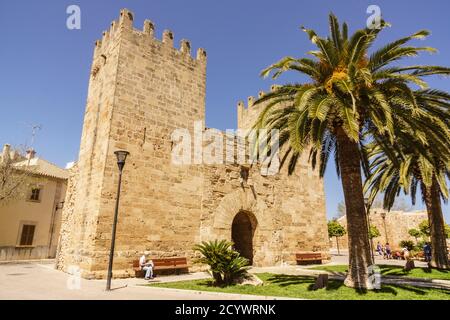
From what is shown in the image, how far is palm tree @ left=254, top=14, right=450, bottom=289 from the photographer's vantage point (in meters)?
7.47

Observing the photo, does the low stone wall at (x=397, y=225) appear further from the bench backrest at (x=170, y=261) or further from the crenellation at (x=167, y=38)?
the crenellation at (x=167, y=38)

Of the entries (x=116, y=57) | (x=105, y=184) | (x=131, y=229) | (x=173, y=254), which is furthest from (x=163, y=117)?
(x=173, y=254)

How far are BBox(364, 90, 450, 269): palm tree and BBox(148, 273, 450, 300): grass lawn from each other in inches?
115

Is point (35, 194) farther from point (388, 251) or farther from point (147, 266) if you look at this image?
point (388, 251)

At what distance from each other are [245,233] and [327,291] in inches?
278

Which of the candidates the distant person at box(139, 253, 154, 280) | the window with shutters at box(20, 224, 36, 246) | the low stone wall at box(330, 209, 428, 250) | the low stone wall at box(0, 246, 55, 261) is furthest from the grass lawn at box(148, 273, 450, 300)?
the low stone wall at box(330, 209, 428, 250)

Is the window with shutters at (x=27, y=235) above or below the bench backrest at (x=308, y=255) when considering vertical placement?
above

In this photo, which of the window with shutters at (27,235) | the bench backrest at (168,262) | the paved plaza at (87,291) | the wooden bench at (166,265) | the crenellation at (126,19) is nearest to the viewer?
the paved plaza at (87,291)

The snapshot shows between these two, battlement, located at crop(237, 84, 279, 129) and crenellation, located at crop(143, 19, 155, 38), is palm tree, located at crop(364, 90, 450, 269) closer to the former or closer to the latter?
battlement, located at crop(237, 84, 279, 129)

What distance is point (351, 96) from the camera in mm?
7301

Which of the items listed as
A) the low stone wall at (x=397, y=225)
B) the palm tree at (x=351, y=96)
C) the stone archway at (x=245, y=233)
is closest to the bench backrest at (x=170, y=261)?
the stone archway at (x=245, y=233)

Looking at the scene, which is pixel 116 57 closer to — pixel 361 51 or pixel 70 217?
pixel 70 217

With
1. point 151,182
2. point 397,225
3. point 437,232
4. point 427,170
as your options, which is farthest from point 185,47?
point 397,225

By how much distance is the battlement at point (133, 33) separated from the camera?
11.9 m
